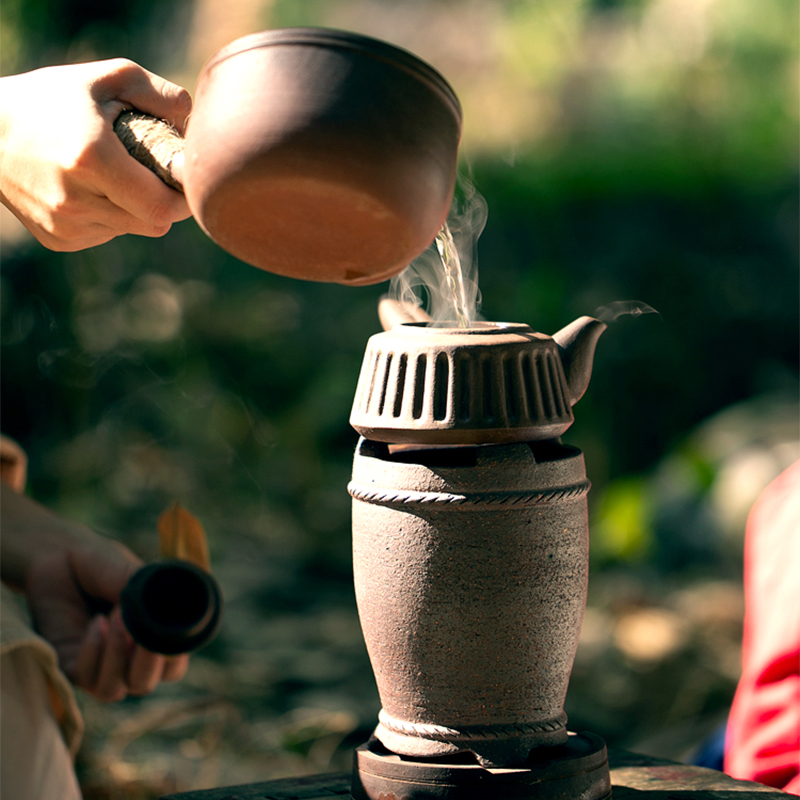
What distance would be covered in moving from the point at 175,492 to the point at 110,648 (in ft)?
12.3

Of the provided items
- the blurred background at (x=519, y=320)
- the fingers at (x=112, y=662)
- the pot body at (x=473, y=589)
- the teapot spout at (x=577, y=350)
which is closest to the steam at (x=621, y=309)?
the teapot spout at (x=577, y=350)

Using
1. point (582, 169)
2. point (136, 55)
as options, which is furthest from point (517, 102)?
point (136, 55)

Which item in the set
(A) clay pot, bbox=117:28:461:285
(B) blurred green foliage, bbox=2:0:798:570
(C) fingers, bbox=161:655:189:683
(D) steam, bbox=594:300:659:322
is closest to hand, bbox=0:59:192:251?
(A) clay pot, bbox=117:28:461:285

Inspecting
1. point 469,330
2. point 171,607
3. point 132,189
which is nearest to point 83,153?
point 132,189

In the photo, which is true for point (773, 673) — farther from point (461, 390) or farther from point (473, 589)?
point (461, 390)

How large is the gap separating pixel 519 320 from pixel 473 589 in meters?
4.45

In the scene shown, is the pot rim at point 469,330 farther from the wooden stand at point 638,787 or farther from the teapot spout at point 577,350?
the wooden stand at point 638,787

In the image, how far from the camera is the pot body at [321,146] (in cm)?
102

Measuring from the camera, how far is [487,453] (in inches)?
51.3

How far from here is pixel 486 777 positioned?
1.29m

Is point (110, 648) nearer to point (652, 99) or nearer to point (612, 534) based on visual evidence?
point (612, 534)

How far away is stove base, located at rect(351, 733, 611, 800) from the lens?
4.24 feet

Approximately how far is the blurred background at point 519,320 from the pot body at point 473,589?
2.61 m

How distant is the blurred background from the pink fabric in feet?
6.15
